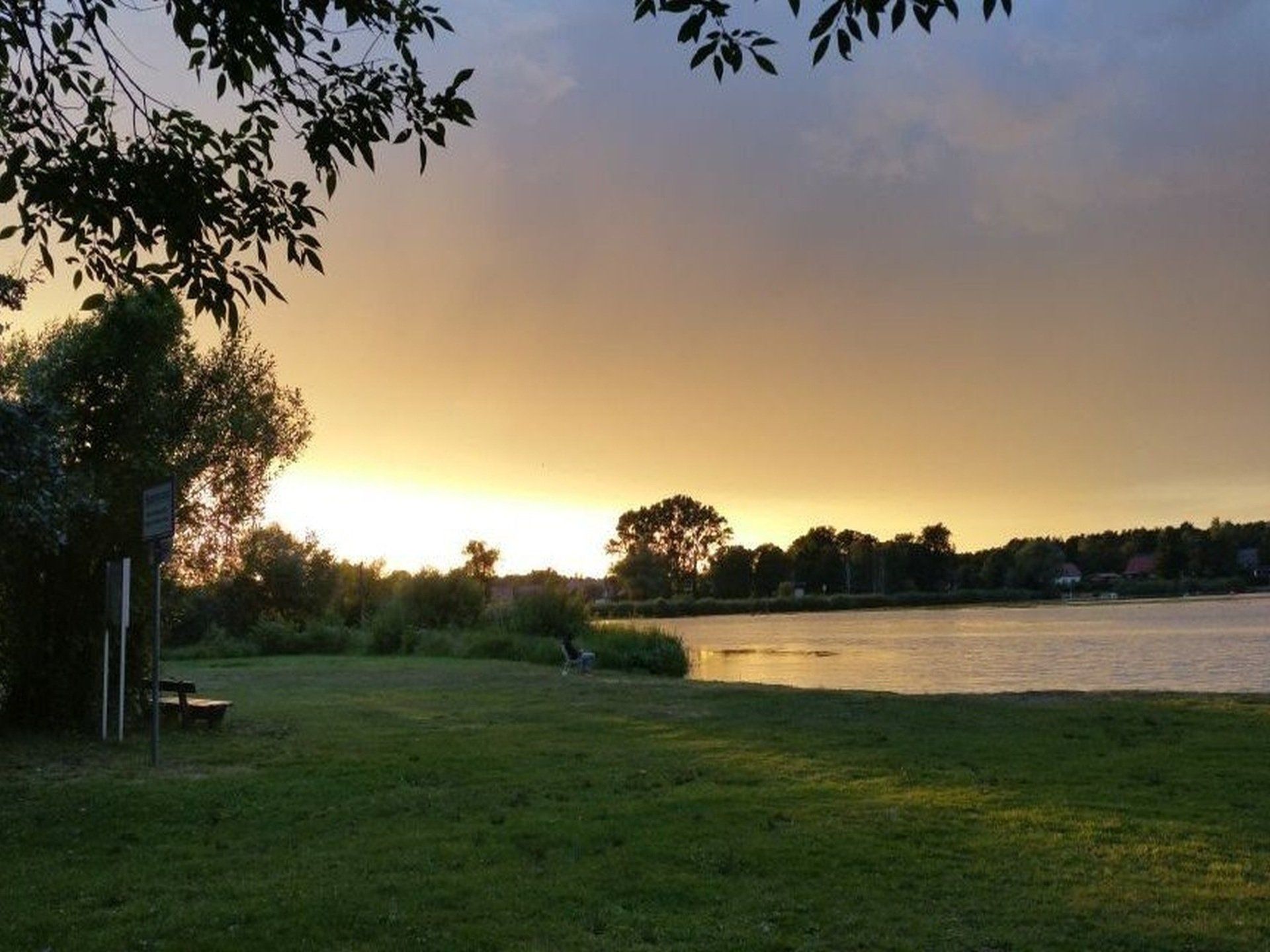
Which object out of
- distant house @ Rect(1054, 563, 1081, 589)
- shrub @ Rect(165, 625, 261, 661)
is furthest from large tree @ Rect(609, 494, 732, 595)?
shrub @ Rect(165, 625, 261, 661)

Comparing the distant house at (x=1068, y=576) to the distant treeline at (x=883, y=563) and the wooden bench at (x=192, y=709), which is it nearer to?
the distant treeline at (x=883, y=563)

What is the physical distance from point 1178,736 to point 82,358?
48.2 ft

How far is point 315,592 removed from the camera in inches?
2435

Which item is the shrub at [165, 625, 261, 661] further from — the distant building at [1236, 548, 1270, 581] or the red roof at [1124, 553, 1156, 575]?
the red roof at [1124, 553, 1156, 575]

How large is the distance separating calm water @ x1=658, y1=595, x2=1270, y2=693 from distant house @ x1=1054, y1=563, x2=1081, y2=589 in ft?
184

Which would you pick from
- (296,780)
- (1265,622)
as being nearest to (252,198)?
(296,780)

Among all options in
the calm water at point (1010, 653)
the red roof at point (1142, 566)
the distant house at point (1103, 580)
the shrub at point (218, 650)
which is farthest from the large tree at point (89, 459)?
the red roof at point (1142, 566)

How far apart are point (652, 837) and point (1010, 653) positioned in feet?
106

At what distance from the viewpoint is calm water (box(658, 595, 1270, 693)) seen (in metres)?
25.6

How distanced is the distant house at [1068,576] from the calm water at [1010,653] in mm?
56158

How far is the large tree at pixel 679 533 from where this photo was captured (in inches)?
5655

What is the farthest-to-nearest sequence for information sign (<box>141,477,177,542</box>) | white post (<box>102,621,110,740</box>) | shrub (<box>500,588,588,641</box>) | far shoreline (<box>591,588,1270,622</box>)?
far shoreline (<box>591,588,1270,622</box>) → shrub (<box>500,588,588,641</box>) → white post (<box>102,621,110,740</box>) → information sign (<box>141,477,177,542</box>)

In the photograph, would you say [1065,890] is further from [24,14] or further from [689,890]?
[24,14]

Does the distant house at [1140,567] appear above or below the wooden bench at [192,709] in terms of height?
above
